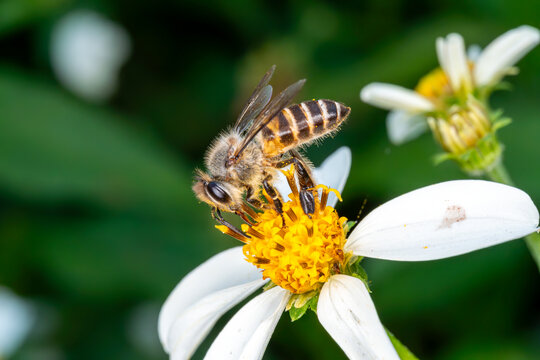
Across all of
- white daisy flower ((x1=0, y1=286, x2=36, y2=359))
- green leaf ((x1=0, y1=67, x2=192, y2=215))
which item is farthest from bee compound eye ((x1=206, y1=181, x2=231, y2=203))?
white daisy flower ((x1=0, y1=286, x2=36, y2=359))

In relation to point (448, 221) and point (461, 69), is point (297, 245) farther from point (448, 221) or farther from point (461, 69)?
point (461, 69)

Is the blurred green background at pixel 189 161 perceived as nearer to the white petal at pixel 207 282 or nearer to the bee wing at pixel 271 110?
the white petal at pixel 207 282

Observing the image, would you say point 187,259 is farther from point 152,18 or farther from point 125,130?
point 152,18

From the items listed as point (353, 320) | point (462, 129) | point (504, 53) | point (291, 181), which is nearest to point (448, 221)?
point (353, 320)

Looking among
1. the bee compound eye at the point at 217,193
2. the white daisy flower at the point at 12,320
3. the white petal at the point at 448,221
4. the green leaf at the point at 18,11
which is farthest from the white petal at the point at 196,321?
the green leaf at the point at 18,11

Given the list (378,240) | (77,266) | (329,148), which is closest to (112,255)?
(77,266)
